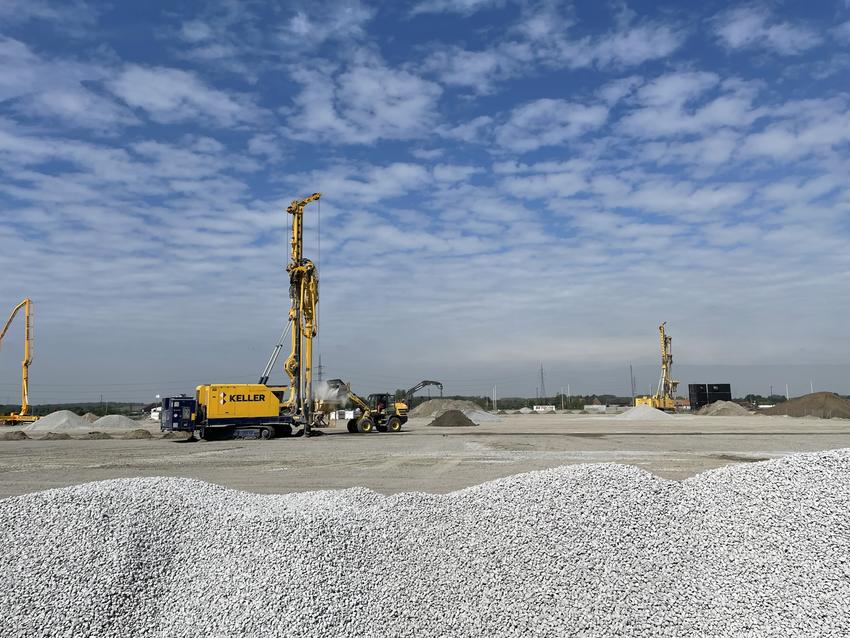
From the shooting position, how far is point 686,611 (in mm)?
4375

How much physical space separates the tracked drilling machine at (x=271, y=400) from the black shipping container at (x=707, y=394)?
2048 inches

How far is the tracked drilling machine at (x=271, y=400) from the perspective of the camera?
2490 centimetres

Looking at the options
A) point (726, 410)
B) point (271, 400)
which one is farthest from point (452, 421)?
point (726, 410)

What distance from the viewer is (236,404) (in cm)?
2514

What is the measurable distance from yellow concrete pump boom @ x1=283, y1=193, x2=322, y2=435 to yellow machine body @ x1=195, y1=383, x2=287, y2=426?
0.99 metres

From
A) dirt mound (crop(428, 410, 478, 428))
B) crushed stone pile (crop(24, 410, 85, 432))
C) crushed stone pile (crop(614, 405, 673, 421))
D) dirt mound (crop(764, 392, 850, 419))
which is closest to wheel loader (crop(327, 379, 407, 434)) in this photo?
dirt mound (crop(428, 410, 478, 428))

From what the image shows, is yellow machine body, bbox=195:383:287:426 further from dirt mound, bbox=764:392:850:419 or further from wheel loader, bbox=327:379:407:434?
dirt mound, bbox=764:392:850:419

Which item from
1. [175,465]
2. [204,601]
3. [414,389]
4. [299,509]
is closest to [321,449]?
[175,465]

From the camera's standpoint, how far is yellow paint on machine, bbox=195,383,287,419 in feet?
81.8

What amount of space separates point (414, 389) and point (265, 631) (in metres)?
35.6

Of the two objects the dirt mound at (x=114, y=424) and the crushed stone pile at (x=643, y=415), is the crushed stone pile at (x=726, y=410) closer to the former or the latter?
the crushed stone pile at (x=643, y=415)

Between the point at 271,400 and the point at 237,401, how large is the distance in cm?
136

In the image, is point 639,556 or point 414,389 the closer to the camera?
point 639,556

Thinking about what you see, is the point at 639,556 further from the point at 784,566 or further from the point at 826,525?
the point at 826,525
